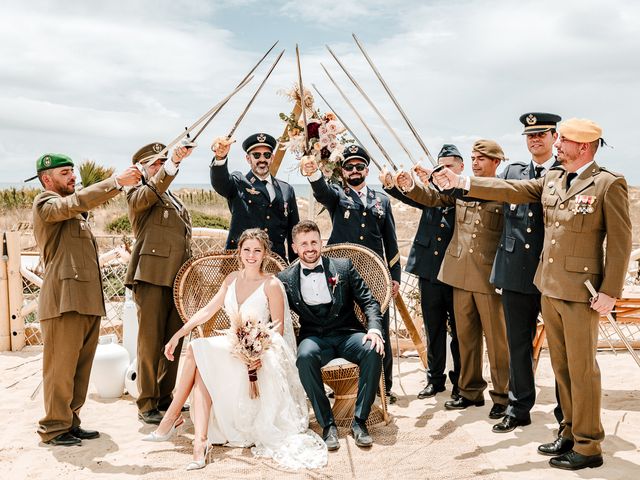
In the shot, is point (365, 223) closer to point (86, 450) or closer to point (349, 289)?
point (349, 289)

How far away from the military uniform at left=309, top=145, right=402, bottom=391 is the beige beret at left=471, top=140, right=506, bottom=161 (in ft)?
2.93

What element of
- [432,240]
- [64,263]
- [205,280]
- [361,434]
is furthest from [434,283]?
[64,263]

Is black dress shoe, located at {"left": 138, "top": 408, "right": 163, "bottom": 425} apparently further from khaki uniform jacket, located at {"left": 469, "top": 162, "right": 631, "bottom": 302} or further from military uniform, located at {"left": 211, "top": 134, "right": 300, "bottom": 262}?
khaki uniform jacket, located at {"left": 469, "top": 162, "right": 631, "bottom": 302}

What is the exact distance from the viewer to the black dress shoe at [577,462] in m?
3.97

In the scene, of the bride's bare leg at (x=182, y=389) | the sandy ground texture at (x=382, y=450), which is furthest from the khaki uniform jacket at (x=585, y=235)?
the bride's bare leg at (x=182, y=389)

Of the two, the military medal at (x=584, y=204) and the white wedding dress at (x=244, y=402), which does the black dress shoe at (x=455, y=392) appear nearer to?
the white wedding dress at (x=244, y=402)

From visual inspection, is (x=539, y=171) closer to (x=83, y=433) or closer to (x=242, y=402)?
(x=242, y=402)

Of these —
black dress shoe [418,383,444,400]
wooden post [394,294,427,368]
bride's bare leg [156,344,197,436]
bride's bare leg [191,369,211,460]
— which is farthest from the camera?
wooden post [394,294,427,368]

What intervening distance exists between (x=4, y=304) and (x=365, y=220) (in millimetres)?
4367

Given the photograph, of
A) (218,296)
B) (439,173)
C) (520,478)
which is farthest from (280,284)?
(520,478)

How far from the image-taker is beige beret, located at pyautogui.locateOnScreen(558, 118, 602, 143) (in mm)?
3865

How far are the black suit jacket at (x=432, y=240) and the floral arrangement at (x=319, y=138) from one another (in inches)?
27.2

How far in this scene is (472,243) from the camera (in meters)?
5.06

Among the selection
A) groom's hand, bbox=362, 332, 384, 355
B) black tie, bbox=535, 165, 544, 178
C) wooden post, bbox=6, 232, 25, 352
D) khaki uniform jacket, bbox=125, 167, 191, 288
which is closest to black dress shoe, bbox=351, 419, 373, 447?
groom's hand, bbox=362, 332, 384, 355
